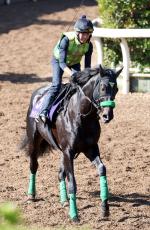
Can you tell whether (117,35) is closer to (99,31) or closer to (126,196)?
(99,31)

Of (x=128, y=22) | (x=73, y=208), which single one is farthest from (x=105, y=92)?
(x=128, y=22)

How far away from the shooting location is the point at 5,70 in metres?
13.6

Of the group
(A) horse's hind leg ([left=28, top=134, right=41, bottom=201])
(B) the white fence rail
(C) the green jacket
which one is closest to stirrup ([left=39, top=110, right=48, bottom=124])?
(A) horse's hind leg ([left=28, top=134, right=41, bottom=201])

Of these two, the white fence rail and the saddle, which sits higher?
the white fence rail

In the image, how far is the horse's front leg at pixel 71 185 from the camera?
16.9 ft

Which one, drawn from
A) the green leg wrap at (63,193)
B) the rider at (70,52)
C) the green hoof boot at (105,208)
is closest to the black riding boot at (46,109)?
the rider at (70,52)

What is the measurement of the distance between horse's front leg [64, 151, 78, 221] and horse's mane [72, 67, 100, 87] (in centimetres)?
67

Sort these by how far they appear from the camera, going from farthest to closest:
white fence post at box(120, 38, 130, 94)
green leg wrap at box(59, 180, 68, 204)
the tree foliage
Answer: the tree foliage < white fence post at box(120, 38, 130, 94) < green leg wrap at box(59, 180, 68, 204)

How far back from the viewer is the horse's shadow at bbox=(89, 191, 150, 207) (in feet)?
19.4

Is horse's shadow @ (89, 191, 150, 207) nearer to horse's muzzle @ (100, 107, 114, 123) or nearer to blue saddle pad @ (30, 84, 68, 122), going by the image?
blue saddle pad @ (30, 84, 68, 122)

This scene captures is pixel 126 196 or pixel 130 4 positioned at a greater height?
pixel 130 4

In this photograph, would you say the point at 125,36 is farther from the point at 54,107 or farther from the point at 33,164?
the point at 54,107

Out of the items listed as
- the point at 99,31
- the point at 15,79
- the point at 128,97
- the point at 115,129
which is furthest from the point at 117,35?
the point at 15,79

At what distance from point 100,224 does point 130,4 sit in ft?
21.8
